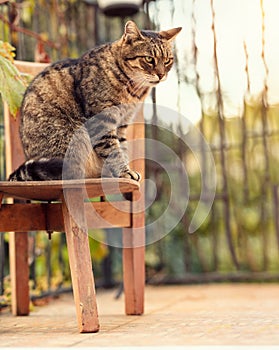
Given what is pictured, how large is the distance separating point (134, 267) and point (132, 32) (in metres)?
0.81

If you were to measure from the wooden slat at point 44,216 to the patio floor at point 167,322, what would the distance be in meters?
0.31

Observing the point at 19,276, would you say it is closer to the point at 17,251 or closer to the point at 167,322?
the point at 17,251

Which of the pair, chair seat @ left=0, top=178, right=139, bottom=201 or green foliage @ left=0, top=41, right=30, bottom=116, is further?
green foliage @ left=0, top=41, right=30, bottom=116

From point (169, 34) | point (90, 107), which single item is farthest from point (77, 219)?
point (169, 34)

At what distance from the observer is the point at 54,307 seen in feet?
9.32

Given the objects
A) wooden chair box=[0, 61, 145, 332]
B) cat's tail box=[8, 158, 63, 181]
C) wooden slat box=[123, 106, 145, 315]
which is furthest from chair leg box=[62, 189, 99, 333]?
wooden slat box=[123, 106, 145, 315]

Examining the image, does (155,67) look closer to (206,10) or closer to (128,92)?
(128,92)

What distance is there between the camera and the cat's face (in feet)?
7.15

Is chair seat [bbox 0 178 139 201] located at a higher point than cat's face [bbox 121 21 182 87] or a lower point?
lower

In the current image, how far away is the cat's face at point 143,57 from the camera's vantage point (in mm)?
2180

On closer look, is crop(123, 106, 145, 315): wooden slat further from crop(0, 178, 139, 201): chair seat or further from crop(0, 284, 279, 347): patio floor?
crop(0, 178, 139, 201): chair seat

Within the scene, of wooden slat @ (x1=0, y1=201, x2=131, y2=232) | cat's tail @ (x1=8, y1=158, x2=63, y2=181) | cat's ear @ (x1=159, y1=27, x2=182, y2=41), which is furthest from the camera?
cat's ear @ (x1=159, y1=27, x2=182, y2=41)

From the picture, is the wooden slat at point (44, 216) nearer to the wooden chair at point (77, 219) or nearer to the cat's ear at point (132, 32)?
the wooden chair at point (77, 219)

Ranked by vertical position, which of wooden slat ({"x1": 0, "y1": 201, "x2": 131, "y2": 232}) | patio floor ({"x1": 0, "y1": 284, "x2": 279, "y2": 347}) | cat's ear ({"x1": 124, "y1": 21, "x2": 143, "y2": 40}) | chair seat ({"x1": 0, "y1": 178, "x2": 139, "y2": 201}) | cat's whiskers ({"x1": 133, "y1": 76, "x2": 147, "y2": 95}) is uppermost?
cat's ear ({"x1": 124, "y1": 21, "x2": 143, "y2": 40})
